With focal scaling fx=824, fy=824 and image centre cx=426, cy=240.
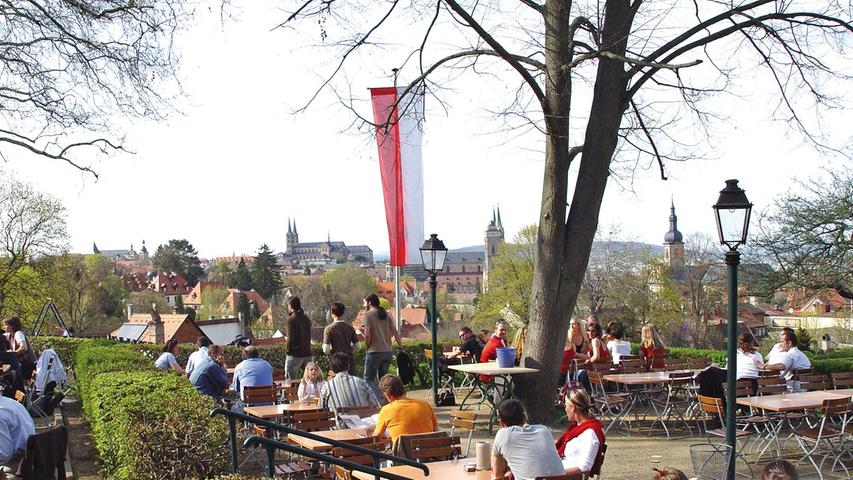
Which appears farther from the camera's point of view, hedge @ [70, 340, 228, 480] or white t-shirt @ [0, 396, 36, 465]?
white t-shirt @ [0, 396, 36, 465]

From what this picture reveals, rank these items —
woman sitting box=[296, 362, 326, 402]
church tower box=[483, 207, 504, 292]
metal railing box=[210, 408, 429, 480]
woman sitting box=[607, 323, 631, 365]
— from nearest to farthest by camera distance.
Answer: metal railing box=[210, 408, 429, 480], woman sitting box=[296, 362, 326, 402], woman sitting box=[607, 323, 631, 365], church tower box=[483, 207, 504, 292]

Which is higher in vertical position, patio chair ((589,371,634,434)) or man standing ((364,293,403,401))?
man standing ((364,293,403,401))

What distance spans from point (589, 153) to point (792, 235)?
1723cm

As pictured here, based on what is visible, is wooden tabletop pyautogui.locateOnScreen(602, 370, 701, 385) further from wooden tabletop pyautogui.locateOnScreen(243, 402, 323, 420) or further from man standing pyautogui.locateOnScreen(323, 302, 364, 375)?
wooden tabletop pyautogui.locateOnScreen(243, 402, 323, 420)

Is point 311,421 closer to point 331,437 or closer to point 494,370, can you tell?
point 331,437

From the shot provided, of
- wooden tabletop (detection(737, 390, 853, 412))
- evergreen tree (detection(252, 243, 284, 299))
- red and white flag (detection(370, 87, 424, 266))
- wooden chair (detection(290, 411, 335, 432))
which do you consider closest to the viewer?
wooden chair (detection(290, 411, 335, 432))

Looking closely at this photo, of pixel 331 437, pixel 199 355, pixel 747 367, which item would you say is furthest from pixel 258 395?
pixel 747 367

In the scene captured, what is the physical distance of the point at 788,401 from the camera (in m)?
8.43

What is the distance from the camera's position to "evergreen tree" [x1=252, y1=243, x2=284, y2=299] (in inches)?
4141

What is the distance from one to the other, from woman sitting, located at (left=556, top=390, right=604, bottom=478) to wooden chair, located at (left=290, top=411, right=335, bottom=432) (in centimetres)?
247

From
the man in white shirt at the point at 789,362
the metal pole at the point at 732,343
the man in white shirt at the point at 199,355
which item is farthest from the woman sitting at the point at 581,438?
the man in white shirt at the point at 789,362

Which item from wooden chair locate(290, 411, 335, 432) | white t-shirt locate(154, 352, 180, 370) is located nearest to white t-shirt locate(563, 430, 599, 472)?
wooden chair locate(290, 411, 335, 432)

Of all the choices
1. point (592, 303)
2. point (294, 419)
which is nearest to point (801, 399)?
point (294, 419)

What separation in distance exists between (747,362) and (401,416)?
5345 mm
